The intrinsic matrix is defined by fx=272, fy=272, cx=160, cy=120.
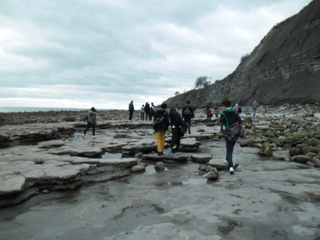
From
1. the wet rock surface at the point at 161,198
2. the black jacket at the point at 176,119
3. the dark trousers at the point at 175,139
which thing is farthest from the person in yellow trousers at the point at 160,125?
the wet rock surface at the point at 161,198

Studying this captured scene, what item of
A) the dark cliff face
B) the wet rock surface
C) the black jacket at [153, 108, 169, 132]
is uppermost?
the dark cliff face

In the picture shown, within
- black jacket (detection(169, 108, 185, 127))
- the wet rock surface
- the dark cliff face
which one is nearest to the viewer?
the wet rock surface

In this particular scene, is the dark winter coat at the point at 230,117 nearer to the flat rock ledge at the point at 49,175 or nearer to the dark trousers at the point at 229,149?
the dark trousers at the point at 229,149

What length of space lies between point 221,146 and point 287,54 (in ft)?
120

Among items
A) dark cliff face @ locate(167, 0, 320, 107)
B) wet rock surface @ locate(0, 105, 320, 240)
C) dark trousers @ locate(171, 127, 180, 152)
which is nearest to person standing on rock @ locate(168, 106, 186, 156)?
dark trousers @ locate(171, 127, 180, 152)

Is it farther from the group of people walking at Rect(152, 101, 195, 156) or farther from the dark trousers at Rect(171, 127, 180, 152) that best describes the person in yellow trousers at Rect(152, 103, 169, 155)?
the dark trousers at Rect(171, 127, 180, 152)

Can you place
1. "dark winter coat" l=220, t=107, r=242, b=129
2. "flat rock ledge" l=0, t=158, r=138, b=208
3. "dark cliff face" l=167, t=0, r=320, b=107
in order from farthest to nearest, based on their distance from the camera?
1. "dark cliff face" l=167, t=0, r=320, b=107
2. "dark winter coat" l=220, t=107, r=242, b=129
3. "flat rock ledge" l=0, t=158, r=138, b=208

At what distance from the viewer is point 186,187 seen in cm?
612

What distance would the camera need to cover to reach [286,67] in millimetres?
41750

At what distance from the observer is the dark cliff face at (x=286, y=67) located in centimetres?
3662

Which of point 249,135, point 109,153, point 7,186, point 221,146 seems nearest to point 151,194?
point 7,186

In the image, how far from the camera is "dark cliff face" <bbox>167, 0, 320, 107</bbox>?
120ft

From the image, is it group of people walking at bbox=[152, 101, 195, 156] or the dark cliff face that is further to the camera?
the dark cliff face

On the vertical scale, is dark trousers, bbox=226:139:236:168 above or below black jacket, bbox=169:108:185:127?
below
